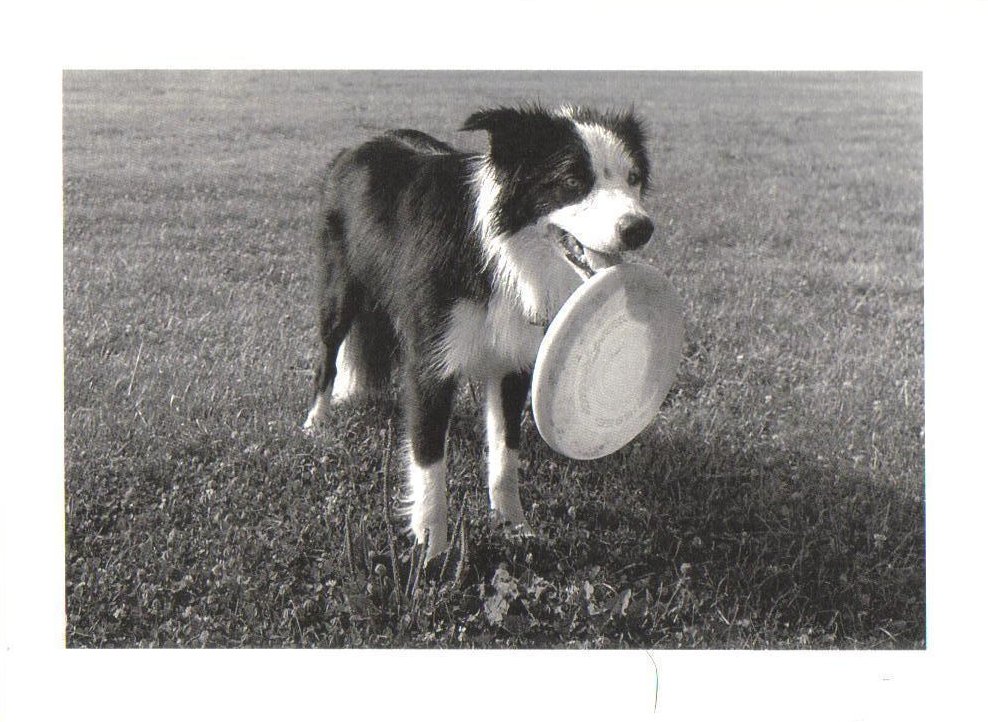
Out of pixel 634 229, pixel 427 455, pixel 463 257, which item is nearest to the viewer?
pixel 634 229

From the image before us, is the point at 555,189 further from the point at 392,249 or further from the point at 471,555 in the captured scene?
the point at 471,555

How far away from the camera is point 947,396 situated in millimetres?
2906

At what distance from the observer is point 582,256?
253 centimetres

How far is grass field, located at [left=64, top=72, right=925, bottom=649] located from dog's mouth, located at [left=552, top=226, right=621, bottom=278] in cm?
34

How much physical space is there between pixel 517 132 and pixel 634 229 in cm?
40

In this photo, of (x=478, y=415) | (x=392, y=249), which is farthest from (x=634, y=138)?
(x=478, y=415)

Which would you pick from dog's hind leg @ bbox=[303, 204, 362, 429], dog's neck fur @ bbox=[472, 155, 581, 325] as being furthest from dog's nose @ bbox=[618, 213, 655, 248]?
dog's hind leg @ bbox=[303, 204, 362, 429]

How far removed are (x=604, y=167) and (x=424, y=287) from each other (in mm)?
542

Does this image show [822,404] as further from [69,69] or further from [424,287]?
[69,69]

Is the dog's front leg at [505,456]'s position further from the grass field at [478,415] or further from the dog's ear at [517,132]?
the dog's ear at [517,132]

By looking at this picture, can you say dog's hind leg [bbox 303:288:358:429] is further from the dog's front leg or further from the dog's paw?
the dog's front leg

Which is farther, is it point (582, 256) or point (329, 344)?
point (329, 344)

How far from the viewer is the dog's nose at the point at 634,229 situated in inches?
94.0
